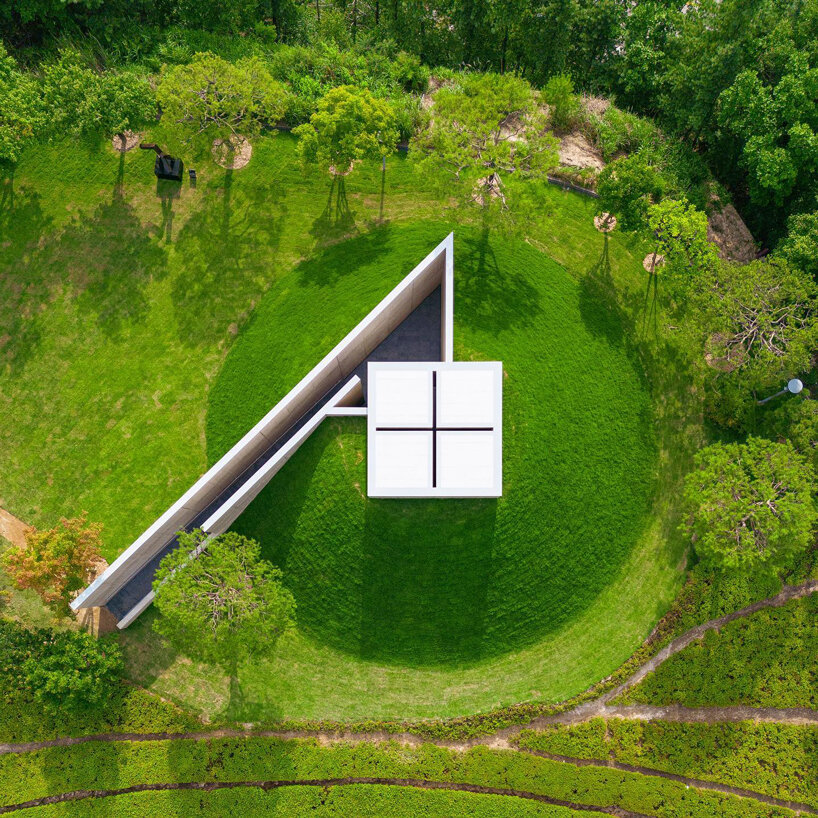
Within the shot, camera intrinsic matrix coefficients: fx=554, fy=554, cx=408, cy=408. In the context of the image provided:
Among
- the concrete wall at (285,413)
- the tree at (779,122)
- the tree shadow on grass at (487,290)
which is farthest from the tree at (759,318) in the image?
the concrete wall at (285,413)

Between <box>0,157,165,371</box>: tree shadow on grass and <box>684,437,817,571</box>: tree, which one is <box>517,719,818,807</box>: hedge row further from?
<box>0,157,165,371</box>: tree shadow on grass

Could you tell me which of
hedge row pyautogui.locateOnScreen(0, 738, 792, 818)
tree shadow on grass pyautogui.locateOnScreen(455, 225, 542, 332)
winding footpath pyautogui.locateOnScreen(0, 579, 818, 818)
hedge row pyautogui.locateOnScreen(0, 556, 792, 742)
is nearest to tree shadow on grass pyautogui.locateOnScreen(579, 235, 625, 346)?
tree shadow on grass pyautogui.locateOnScreen(455, 225, 542, 332)

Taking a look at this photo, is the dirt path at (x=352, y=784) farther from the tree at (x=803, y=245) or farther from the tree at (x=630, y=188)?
the tree at (x=630, y=188)

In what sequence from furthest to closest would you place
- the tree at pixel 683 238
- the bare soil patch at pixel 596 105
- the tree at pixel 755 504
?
the bare soil patch at pixel 596 105, the tree at pixel 683 238, the tree at pixel 755 504

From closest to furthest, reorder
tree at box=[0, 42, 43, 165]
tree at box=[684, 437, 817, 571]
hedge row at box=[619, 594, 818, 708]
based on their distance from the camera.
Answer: tree at box=[684, 437, 817, 571]
tree at box=[0, 42, 43, 165]
hedge row at box=[619, 594, 818, 708]

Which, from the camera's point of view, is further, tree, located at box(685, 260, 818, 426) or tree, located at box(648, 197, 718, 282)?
tree, located at box(648, 197, 718, 282)

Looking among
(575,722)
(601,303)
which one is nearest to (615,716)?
(575,722)

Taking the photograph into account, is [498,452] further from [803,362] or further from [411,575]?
[803,362]

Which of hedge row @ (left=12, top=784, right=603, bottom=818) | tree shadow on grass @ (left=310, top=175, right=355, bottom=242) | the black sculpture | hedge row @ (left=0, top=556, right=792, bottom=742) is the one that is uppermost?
the black sculpture
